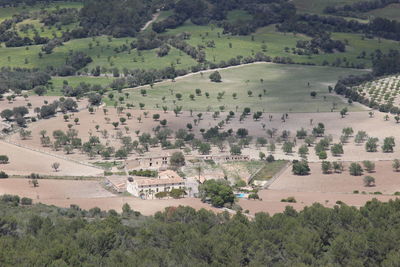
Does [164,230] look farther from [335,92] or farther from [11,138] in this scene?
[335,92]

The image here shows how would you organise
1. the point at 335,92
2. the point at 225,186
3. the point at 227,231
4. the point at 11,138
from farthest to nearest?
the point at 335,92 → the point at 11,138 → the point at 225,186 → the point at 227,231

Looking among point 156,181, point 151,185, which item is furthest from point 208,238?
point 156,181

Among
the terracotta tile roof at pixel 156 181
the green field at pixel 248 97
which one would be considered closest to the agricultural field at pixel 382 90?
the green field at pixel 248 97

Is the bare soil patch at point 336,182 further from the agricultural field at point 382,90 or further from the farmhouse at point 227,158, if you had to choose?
the agricultural field at point 382,90

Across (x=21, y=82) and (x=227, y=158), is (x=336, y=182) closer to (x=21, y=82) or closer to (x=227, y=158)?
(x=227, y=158)

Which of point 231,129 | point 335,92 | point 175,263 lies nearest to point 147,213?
point 175,263
